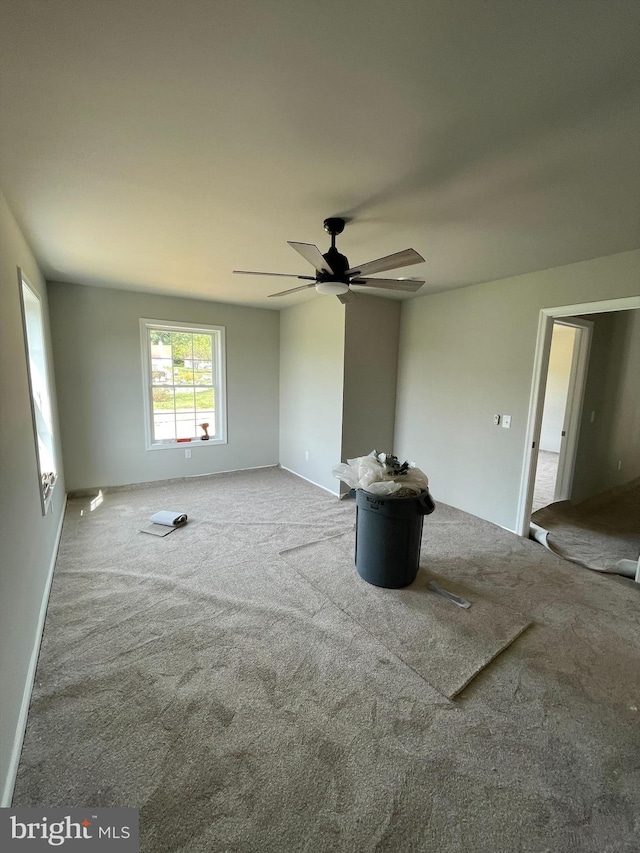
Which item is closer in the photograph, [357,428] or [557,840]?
[557,840]

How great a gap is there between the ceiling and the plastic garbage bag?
168 centimetres

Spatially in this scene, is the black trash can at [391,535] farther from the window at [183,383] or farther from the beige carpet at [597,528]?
the window at [183,383]

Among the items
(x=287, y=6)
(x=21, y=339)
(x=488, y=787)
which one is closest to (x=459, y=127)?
(x=287, y=6)

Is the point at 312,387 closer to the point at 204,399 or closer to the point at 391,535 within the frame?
the point at 204,399

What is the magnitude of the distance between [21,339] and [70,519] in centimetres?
214

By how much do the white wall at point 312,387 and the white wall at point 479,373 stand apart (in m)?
0.96

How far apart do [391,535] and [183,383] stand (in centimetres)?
372

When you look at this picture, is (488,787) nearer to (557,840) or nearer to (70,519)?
(557,840)

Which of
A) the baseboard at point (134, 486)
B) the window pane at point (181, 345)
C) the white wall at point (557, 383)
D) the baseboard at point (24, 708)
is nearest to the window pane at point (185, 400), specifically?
the window pane at point (181, 345)

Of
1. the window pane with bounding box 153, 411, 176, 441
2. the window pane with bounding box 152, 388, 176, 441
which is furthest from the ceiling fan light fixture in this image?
the window pane with bounding box 153, 411, 176, 441

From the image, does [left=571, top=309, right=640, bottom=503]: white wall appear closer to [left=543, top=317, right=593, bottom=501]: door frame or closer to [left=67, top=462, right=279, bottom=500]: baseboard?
[left=543, top=317, right=593, bottom=501]: door frame

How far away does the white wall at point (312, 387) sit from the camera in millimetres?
4410

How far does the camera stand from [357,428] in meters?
4.52

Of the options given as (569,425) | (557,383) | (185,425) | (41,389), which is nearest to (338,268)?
(41,389)
